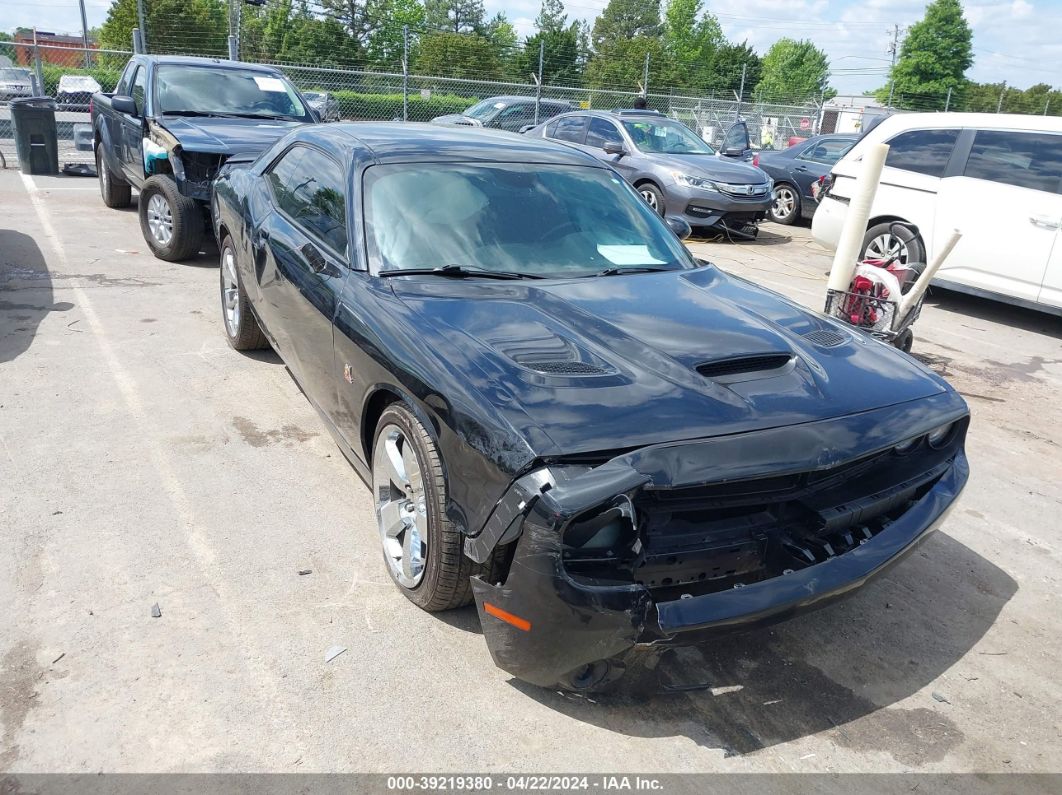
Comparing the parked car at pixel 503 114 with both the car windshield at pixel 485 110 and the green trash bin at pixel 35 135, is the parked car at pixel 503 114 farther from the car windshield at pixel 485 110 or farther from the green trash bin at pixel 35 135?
the green trash bin at pixel 35 135

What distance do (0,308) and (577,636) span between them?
583 cm

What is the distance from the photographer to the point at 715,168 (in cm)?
1125

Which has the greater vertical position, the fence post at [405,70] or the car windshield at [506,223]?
the fence post at [405,70]

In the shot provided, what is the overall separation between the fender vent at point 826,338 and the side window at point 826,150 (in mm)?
10861

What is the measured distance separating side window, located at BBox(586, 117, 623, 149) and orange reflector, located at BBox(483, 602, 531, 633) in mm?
10356

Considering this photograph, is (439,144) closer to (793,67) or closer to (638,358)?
(638,358)

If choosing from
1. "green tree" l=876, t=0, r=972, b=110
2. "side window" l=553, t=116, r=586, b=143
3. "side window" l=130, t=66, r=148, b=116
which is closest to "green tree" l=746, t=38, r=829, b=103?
"green tree" l=876, t=0, r=972, b=110

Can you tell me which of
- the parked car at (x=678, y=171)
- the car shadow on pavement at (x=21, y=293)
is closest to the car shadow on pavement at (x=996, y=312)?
the parked car at (x=678, y=171)

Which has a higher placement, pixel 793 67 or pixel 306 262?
pixel 793 67

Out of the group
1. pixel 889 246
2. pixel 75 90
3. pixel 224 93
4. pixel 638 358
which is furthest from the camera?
pixel 75 90

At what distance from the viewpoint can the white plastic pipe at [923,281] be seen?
5.52 m

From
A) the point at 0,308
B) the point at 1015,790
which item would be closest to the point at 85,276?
the point at 0,308

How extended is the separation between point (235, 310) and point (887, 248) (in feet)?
21.1

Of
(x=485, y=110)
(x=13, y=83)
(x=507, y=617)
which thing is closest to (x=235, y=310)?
(x=507, y=617)
